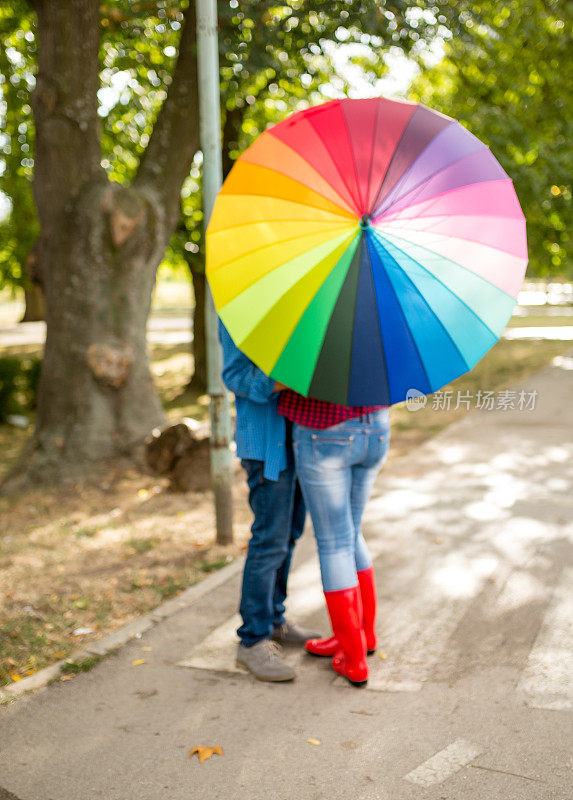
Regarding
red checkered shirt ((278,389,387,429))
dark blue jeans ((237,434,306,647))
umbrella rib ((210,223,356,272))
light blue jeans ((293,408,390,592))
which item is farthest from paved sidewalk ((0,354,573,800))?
umbrella rib ((210,223,356,272))

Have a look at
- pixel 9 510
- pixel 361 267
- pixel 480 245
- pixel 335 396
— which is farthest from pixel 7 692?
pixel 9 510

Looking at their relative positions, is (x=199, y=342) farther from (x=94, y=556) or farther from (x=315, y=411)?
(x=315, y=411)

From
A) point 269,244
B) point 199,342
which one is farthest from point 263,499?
point 199,342

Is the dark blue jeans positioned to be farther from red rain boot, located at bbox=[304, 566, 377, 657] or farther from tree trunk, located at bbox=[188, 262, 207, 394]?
tree trunk, located at bbox=[188, 262, 207, 394]

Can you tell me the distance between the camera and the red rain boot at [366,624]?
3.62 metres

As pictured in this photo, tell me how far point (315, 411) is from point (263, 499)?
53 centimetres

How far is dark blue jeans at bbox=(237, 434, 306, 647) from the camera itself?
3.47 meters

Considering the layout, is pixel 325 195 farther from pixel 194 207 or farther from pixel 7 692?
pixel 194 207

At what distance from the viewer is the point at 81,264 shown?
7.44 m

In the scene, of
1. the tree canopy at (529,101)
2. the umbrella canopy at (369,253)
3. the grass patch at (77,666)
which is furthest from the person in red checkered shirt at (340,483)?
the tree canopy at (529,101)

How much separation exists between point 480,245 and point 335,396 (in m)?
0.75

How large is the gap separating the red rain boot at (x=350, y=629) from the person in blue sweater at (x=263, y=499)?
28 centimetres

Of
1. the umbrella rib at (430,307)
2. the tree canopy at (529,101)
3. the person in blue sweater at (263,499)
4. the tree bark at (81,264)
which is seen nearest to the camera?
the umbrella rib at (430,307)

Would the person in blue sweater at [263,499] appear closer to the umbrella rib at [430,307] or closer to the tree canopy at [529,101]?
the umbrella rib at [430,307]
